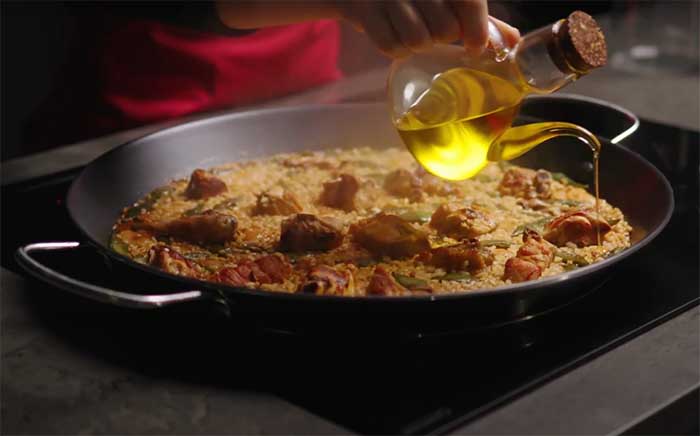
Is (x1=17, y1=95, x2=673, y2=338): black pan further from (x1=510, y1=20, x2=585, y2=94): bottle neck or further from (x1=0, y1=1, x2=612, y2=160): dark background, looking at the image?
(x1=0, y1=1, x2=612, y2=160): dark background

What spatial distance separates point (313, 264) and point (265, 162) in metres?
0.55

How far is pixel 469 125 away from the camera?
1295 millimetres

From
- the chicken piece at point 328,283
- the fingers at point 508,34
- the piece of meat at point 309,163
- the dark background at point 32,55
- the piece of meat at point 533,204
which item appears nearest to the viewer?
the chicken piece at point 328,283

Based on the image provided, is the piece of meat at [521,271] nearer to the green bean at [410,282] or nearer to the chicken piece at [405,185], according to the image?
the green bean at [410,282]

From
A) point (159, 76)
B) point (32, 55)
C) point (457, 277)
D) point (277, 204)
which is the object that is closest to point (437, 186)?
point (277, 204)

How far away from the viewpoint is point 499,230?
1.45 m

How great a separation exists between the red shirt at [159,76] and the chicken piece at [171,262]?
119 centimetres

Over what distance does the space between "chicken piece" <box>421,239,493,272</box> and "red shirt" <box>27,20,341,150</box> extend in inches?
50.1

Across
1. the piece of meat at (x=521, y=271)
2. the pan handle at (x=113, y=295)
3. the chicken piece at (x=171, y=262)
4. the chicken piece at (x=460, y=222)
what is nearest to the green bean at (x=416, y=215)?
the chicken piece at (x=460, y=222)

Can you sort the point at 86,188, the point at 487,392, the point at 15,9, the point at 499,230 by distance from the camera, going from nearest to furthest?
the point at 487,392 < the point at 499,230 < the point at 86,188 < the point at 15,9

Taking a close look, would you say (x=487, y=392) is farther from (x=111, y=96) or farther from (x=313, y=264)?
(x=111, y=96)

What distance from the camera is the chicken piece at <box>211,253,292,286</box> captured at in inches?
48.3

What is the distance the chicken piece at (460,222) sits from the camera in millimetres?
1404

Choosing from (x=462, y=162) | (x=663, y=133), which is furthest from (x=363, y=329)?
(x=663, y=133)
